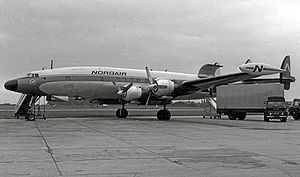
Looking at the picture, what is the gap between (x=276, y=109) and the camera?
1155 inches

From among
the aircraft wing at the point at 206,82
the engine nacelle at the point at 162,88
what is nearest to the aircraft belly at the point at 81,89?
the engine nacelle at the point at 162,88

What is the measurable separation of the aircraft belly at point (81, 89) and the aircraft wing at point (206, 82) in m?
5.18

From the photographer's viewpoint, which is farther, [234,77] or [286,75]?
[286,75]

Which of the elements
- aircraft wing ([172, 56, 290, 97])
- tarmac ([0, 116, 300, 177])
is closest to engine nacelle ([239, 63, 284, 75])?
aircraft wing ([172, 56, 290, 97])

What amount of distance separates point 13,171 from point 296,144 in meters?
8.94

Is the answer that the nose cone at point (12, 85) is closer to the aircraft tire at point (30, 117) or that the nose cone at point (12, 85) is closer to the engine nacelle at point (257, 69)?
the aircraft tire at point (30, 117)

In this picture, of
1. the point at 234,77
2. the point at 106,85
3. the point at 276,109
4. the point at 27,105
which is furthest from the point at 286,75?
the point at 27,105

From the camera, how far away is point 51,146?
472 inches

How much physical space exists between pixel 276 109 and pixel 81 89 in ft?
46.6

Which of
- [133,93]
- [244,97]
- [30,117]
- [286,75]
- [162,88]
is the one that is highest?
[286,75]

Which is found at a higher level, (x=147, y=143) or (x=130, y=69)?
(x=130, y=69)

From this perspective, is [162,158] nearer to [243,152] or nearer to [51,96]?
[243,152]

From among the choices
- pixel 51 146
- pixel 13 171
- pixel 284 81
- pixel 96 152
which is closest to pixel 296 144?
pixel 96 152

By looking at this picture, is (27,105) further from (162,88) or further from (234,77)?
(234,77)
